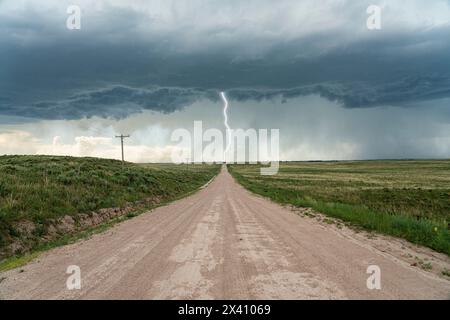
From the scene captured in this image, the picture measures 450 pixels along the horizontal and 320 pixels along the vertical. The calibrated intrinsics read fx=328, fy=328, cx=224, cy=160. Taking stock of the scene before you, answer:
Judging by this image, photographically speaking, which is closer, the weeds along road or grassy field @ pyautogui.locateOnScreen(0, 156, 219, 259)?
the weeds along road

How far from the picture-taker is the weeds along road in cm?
609

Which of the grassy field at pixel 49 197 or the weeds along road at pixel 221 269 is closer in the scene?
the weeds along road at pixel 221 269

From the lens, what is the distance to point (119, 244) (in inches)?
417

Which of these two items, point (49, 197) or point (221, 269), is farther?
point (49, 197)

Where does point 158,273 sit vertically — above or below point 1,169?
below

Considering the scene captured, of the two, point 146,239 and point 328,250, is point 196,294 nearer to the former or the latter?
point 328,250

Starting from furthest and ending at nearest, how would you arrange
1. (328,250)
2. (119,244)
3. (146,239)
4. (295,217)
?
(295,217) < (146,239) < (119,244) < (328,250)

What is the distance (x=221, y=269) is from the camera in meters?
7.55

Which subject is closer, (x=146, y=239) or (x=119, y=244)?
(x=119, y=244)

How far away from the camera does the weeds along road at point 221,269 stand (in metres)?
6.09

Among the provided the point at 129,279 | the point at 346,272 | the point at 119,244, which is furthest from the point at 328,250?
the point at 119,244

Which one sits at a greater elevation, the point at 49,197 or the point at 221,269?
the point at 49,197
